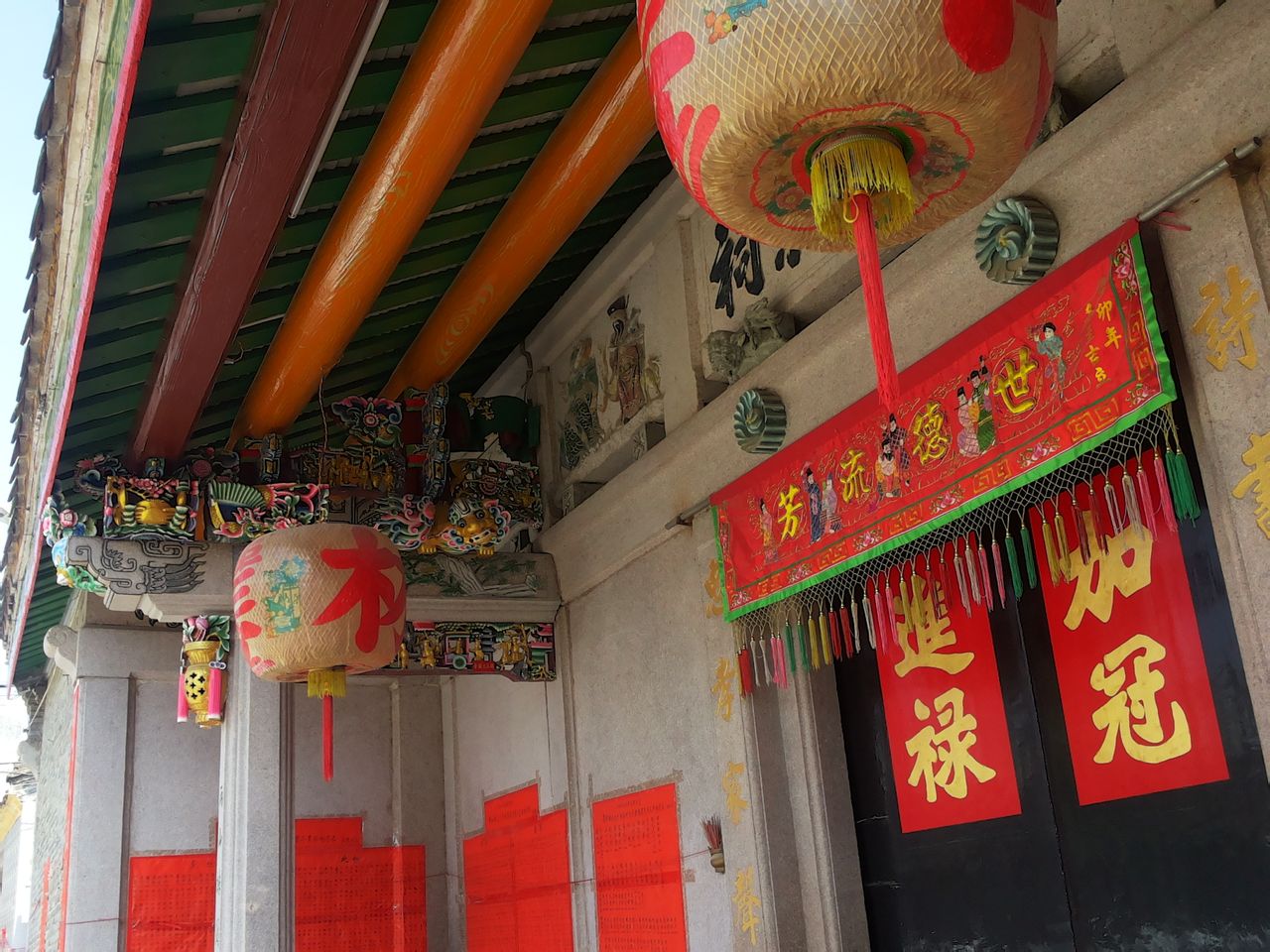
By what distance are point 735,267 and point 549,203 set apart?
81 cm

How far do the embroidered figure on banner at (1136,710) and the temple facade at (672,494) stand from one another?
1cm

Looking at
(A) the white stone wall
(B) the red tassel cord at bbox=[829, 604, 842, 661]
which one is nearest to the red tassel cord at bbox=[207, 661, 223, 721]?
(A) the white stone wall

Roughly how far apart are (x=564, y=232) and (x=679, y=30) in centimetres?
317

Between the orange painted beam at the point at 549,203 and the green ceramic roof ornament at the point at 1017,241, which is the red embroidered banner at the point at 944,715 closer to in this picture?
the green ceramic roof ornament at the point at 1017,241

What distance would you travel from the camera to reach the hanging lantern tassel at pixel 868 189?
196cm

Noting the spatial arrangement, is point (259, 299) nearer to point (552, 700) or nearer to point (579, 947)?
point (552, 700)

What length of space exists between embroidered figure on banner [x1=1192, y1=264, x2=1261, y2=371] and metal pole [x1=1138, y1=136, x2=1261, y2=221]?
0.22 m

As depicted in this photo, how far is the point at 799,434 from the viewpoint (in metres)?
4.57

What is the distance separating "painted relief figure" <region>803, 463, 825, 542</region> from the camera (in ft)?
14.0

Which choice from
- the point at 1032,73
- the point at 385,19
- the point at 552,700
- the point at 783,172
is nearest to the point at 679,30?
→ the point at 783,172

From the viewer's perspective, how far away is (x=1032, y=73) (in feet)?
6.48

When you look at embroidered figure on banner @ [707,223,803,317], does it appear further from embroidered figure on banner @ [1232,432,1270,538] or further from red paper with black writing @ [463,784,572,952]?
red paper with black writing @ [463,784,572,952]

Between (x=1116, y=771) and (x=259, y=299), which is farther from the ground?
(x=259, y=299)

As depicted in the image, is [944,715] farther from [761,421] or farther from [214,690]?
[214,690]
